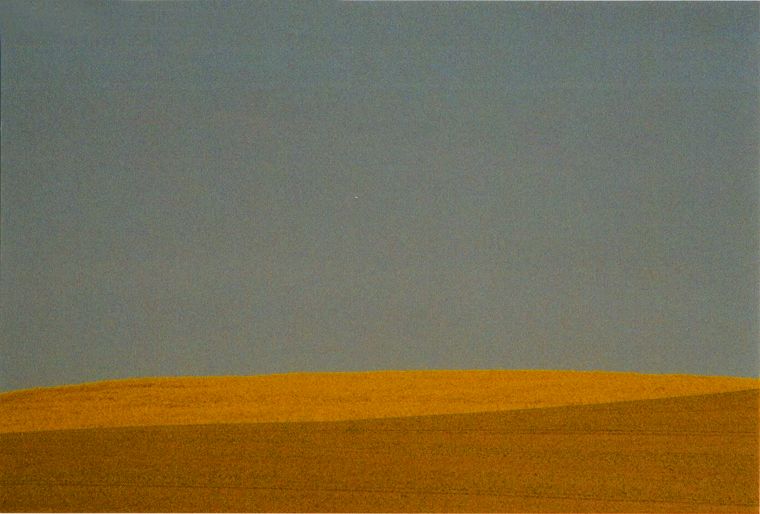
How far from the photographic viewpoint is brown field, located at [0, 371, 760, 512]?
434 cm

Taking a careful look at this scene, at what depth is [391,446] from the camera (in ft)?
17.2

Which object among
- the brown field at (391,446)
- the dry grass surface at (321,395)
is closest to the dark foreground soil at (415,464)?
the brown field at (391,446)

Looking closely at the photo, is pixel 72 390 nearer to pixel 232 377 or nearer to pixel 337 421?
pixel 232 377

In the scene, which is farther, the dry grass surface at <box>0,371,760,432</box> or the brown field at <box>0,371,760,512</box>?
the dry grass surface at <box>0,371,760,432</box>

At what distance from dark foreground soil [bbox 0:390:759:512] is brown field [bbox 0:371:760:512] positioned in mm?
13

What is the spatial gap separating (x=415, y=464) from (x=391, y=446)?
1.38 feet

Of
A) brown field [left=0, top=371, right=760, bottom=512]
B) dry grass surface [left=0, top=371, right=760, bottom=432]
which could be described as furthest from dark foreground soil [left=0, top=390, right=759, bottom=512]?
dry grass surface [left=0, top=371, right=760, bottom=432]

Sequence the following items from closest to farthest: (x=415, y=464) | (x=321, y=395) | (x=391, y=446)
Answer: (x=415, y=464) < (x=391, y=446) < (x=321, y=395)

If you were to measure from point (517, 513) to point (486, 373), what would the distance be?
4088 millimetres

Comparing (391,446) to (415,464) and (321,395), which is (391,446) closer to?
(415,464)

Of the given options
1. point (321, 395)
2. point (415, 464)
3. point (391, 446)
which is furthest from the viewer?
point (321, 395)

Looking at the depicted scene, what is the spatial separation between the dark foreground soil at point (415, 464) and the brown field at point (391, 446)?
0.01m

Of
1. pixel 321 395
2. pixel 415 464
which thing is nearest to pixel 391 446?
pixel 415 464

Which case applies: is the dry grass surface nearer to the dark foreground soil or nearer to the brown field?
the brown field
